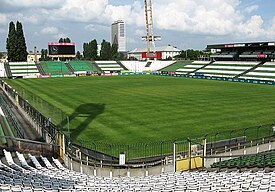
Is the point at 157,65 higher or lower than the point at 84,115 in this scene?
higher

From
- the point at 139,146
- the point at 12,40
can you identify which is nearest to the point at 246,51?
the point at 12,40

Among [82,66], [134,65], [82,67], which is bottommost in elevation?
[82,67]

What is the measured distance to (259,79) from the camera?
68750 mm

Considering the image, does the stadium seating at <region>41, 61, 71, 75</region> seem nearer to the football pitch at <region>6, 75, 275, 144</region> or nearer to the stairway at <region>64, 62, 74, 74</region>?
the stairway at <region>64, 62, 74, 74</region>

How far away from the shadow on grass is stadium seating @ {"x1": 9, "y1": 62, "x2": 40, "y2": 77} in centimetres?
5616

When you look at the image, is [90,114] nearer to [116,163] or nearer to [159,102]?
[159,102]

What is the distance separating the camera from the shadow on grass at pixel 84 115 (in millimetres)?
24978

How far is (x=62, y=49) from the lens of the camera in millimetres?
99625

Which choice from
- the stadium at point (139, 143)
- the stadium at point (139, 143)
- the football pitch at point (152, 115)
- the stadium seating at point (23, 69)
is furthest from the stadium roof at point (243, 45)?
the stadium seating at point (23, 69)

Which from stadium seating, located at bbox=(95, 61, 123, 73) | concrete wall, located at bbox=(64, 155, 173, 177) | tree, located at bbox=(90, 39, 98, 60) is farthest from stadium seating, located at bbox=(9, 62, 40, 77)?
concrete wall, located at bbox=(64, 155, 173, 177)

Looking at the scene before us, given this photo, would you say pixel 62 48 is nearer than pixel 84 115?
No

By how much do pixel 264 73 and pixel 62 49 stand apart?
61128 mm

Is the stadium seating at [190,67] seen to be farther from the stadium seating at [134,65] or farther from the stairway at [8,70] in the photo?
the stairway at [8,70]

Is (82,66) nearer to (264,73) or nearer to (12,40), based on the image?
(12,40)
